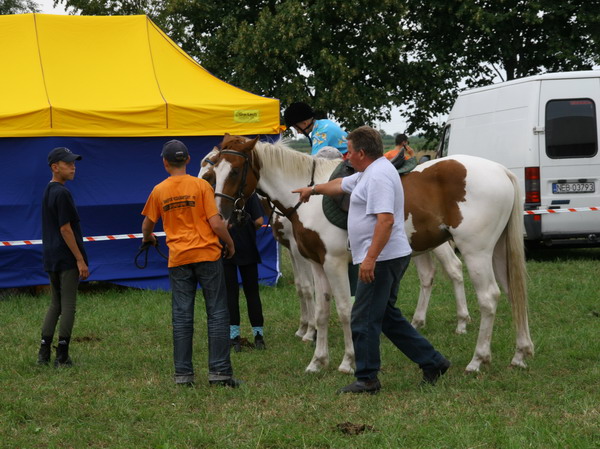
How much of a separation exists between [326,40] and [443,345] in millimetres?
18302

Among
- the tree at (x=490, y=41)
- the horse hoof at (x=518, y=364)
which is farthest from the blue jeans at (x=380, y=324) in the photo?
the tree at (x=490, y=41)

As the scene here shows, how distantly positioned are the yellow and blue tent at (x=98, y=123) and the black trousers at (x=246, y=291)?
3801 mm

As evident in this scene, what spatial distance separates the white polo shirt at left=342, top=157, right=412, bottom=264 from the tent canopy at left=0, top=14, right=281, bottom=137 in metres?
5.89

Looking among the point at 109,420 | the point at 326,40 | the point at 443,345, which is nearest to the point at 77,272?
the point at 109,420

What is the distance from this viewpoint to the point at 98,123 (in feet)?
34.6

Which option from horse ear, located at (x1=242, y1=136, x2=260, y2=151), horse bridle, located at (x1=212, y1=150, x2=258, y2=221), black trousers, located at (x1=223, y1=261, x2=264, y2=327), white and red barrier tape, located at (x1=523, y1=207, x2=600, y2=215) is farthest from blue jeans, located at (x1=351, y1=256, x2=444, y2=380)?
white and red barrier tape, located at (x1=523, y1=207, x2=600, y2=215)

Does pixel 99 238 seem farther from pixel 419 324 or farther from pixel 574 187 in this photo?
pixel 574 187

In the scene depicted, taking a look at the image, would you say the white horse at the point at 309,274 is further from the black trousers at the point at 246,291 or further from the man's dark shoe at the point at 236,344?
the man's dark shoe at the point at 236,344

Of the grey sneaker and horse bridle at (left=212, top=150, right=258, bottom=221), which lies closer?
the grey sneaker

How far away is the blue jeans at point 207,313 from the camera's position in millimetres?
5762

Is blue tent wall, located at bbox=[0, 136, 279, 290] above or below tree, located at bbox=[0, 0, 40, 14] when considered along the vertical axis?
below

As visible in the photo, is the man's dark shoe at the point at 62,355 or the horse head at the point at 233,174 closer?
the horse head at the point at 233,174

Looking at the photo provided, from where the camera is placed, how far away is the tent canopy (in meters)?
10.4

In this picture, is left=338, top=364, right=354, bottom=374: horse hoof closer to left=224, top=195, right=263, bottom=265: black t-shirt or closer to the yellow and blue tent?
left=224, top=195, right=263, bottom=265: black t-shirt
